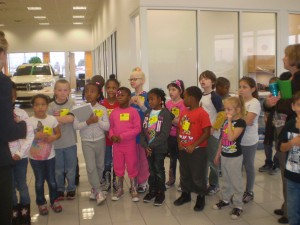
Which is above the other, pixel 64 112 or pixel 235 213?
pixel 64 112

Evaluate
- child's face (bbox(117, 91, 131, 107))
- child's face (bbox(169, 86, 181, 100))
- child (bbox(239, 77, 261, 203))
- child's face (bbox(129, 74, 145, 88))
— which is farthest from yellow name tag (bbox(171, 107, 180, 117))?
child (bbox(239, 77, 261, 203))

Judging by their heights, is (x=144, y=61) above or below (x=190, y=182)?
above

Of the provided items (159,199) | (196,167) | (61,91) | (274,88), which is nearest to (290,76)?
(274,88)

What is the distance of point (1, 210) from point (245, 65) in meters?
6.00

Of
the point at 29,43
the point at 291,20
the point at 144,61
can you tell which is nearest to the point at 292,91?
the point at 144,61

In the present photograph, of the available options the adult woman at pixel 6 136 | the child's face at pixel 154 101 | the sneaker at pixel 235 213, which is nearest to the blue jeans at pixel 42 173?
the child's face at pixel 154 101

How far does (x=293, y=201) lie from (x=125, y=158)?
1.73 metres

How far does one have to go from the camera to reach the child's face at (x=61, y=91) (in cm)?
349

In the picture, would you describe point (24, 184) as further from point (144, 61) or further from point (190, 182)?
point (144, 61)

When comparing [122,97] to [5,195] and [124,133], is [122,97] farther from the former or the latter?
[5,195]

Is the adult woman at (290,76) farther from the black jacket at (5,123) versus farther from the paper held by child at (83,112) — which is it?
the black jacket at (5,123)

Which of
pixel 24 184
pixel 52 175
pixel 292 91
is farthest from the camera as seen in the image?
pixel 52 175

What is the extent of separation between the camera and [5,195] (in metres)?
1.91

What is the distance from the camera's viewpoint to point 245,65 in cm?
701
